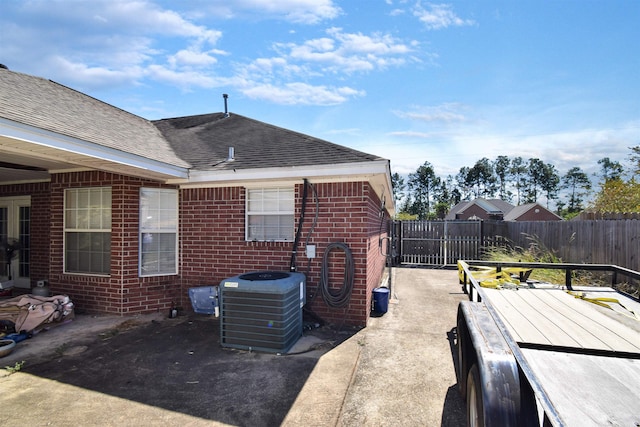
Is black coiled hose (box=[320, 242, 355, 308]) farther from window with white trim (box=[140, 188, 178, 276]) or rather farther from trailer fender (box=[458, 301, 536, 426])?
trailer fender (box=[458, 301, 536, 426])

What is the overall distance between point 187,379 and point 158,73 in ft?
20.1

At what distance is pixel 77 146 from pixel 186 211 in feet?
8.65

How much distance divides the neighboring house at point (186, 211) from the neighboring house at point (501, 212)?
41264mm

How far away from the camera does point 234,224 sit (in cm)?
643

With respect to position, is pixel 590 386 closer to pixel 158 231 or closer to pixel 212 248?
pixel 212 248

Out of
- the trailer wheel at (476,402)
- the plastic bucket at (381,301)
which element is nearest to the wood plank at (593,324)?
the trailer wheel at (476,402)

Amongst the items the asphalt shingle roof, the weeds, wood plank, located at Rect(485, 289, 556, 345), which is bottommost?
the weeds

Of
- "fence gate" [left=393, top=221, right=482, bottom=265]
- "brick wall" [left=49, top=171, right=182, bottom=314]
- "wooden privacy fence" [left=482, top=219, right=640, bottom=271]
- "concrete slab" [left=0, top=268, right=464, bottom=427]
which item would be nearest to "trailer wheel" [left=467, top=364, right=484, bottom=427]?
"concrete slab" [left=0, top=268, right=464, bottom=427]

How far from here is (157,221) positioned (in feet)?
21.6

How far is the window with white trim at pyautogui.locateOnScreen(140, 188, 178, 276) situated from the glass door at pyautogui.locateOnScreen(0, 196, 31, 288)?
402cm

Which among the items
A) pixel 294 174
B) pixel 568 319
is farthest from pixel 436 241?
pixel 568 319

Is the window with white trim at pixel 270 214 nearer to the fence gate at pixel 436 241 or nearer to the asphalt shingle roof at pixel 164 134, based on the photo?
the asphalt shingle roof at pixel 164 134

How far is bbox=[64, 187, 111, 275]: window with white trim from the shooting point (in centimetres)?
638

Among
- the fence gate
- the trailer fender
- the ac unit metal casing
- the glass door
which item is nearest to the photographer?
the trailer fender
